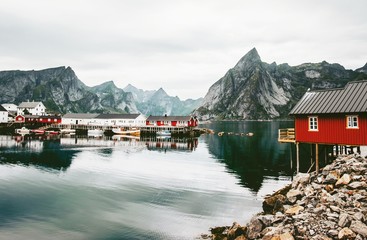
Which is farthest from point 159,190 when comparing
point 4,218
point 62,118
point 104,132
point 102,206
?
point 62,118

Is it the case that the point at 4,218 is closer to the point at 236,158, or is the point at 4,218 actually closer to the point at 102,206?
the point at 102,206

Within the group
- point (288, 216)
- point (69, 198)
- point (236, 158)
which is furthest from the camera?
point (236, 158)

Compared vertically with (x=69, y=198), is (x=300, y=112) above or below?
above

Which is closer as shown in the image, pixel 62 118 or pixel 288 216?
pixel 288 216

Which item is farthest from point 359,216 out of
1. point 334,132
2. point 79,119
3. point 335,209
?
point 79,119

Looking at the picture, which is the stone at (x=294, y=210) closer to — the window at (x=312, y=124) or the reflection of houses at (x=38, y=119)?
the window at (x=312, y=124)

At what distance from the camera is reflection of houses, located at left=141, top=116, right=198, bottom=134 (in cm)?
12841

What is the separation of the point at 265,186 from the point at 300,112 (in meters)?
9.95

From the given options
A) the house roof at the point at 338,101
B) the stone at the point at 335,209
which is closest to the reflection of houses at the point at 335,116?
the house roof at the point at 338,101

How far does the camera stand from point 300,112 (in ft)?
114

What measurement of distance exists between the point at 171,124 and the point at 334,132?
3979 inches

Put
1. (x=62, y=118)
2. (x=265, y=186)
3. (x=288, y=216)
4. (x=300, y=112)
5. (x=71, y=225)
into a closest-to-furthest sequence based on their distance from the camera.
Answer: (x=288, y=216)
(x=71, y=225)
(x=300, y=112)
(x=265, y=186)
(x=62, y=118)

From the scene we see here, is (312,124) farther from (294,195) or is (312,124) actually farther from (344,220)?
(344,220)

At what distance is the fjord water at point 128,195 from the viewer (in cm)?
2427
